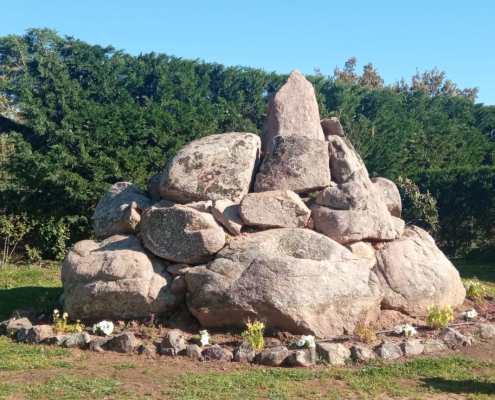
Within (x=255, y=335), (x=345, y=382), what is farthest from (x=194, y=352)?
(x=345, y=382)

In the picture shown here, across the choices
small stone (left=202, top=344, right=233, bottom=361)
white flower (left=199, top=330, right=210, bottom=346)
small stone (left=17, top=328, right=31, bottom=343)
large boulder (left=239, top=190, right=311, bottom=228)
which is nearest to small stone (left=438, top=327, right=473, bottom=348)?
large boulder (left=239, top=190, right=311, bottom=228)

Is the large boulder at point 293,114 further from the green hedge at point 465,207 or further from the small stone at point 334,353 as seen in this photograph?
the green hedge at point 465,207

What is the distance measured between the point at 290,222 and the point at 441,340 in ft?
8.74

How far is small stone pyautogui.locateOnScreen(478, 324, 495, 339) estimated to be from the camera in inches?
318

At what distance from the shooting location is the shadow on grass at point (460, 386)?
6.06 m

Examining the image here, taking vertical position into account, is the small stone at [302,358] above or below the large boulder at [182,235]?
below

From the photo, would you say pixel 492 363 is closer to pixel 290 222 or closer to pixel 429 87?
pixel 290 222

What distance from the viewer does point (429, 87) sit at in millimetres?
48750

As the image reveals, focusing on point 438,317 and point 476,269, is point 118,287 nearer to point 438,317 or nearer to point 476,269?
point 438,317

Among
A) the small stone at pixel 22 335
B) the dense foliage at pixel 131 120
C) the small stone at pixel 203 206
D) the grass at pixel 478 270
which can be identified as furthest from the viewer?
the dense foliage at pixel 131 120

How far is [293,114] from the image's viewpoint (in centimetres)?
1079

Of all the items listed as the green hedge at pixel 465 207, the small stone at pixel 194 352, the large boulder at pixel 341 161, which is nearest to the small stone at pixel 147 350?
the small stone at pixel 194 352

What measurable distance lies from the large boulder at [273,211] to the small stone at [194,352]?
7.33 ft

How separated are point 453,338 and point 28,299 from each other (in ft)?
24.9
